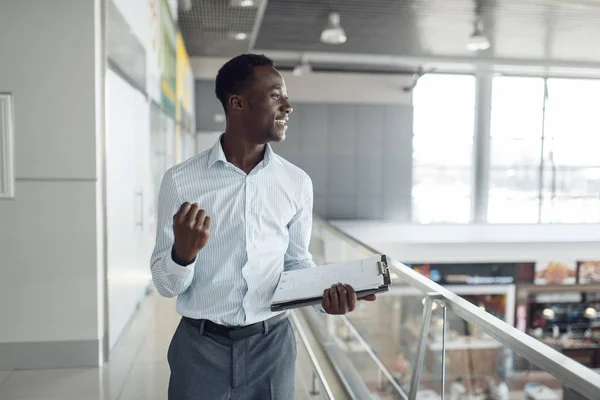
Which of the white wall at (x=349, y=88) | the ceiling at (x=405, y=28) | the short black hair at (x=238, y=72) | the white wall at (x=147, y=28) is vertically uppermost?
the ceiling at (x=405, y=28)

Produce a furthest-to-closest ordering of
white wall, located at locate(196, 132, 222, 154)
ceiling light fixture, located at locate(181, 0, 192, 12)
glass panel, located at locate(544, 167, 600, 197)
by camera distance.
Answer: glass panel, located at locate(544, 167, 600, 197), white wall, located at locate(196, 132, 222, 154), ceiling light fixture, located at locate(181, 0, 192, 12)

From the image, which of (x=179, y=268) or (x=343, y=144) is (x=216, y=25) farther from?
(x=179, y=268)

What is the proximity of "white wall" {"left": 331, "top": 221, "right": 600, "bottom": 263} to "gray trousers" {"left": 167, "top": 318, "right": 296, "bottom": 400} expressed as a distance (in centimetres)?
1054

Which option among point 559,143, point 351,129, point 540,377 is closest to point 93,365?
point 540,377

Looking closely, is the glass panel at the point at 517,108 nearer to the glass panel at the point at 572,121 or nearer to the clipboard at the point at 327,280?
the glass panel at the point at 572,121

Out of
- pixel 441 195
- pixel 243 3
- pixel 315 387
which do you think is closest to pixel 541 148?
pixel 441 195

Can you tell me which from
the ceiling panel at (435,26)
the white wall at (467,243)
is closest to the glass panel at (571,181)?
the white wall at (467,243)

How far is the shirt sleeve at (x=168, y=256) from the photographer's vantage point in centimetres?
112

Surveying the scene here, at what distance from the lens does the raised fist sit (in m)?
1.05

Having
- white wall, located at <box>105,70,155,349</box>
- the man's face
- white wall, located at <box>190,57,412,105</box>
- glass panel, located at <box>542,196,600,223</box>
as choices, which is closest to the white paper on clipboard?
the man's face

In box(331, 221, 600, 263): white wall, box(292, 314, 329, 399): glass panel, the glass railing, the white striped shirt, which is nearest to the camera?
the glass railing

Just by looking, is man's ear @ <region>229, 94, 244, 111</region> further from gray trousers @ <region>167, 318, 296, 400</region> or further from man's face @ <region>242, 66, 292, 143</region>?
gray trousers @ <region>167, 318, 296, 400</region>

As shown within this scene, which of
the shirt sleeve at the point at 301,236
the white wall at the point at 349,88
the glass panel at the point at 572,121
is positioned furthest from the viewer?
the glass panel at the point at 572,121

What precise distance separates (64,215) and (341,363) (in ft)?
6.67
